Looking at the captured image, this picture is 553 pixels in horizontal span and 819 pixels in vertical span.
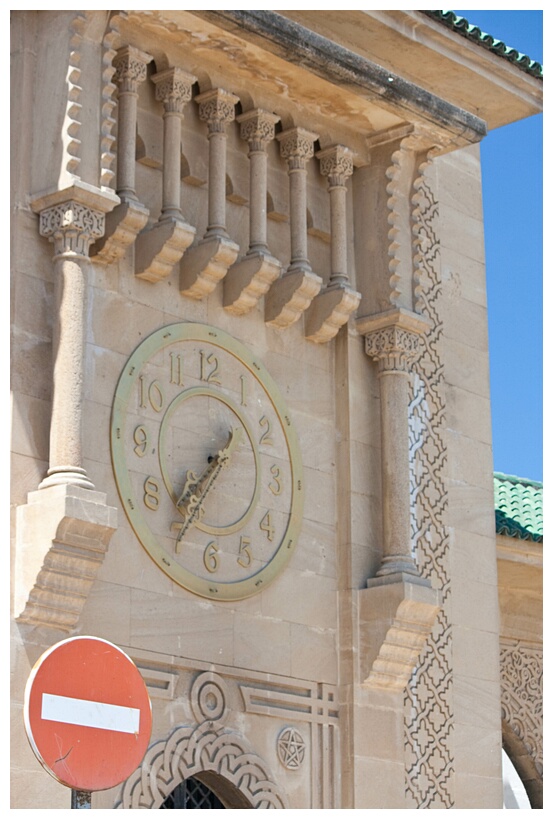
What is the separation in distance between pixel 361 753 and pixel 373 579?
0.91 m

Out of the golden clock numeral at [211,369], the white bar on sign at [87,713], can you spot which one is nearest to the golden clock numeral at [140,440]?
the golden clock numeral at [211,369]

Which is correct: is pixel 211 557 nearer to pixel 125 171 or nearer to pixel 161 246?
pixel 161 246

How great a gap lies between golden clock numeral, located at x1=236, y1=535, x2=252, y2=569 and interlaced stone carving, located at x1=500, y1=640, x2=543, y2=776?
3520mm

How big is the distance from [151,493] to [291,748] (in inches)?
59.4

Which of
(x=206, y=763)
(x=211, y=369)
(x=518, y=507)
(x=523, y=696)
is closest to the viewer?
(x=206, y=763)

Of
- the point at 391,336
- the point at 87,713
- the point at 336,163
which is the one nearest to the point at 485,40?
the point at 336,163

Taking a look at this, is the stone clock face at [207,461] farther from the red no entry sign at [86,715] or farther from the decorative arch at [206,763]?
the red no entry sign at [86,715]

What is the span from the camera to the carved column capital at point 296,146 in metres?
9.77

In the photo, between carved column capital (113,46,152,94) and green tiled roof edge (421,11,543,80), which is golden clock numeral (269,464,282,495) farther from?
green tiled roof edge (421,11,543,80)

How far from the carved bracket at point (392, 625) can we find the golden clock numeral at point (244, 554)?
30.0 inches

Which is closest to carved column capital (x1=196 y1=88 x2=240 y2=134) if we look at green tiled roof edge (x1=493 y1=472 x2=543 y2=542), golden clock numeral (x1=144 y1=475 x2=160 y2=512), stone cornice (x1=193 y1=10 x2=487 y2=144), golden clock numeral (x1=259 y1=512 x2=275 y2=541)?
stone cornice (x1=193 y1=10 x2=487 y2=144)

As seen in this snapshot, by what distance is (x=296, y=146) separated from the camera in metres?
9.77

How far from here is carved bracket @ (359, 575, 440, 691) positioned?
9.38m
